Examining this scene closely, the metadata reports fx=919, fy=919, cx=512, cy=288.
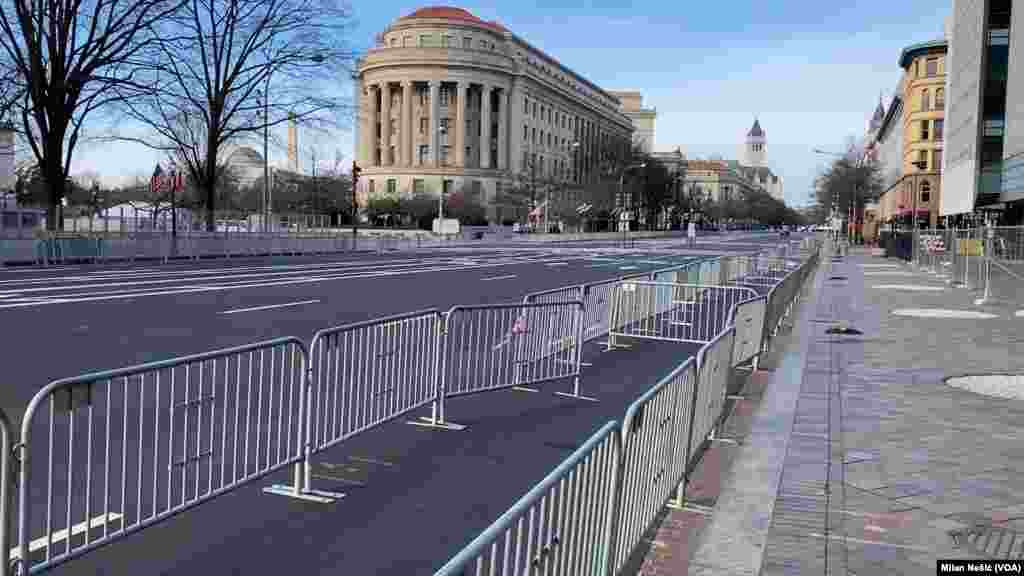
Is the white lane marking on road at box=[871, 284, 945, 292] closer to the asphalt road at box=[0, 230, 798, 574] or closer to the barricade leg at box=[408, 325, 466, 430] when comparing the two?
the asphalt road at box=[0, 230, 798, 574]

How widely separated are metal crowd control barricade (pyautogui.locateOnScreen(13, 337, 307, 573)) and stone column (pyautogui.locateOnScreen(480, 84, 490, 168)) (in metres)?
112

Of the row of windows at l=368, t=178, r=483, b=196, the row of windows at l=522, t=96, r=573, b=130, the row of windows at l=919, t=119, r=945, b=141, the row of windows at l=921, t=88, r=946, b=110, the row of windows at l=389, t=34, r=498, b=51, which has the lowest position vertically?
the row of windows at l=368, t=178, r=483, b=196

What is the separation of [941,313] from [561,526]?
18903mm

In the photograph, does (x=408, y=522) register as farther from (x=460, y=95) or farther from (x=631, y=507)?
(x=460, y=95)

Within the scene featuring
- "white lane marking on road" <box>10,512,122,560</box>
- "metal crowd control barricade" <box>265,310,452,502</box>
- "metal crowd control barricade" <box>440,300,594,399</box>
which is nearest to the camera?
"white lane marking on road" <box>10,512,122,560</box>

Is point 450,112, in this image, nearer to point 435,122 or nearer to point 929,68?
point 435,122

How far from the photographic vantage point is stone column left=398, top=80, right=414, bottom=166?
4560 inches

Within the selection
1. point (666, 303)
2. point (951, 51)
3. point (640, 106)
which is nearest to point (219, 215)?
point (666, 303)

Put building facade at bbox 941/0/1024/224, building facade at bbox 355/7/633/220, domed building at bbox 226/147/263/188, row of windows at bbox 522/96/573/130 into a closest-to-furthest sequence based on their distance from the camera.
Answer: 1. building facade at bbox 941/0/1024/224
2. building facade at bbox 355/7/633/220
3. row of windows at bbox 522/96/573/130
4. domed building at bbox 226/147/263/188

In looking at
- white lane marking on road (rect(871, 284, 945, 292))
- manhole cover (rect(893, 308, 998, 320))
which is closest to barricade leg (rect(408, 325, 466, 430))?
manhole cover (rect(893, 308, 998, 320))

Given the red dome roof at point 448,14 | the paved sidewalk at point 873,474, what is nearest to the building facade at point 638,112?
the red dome roof at point 448,14

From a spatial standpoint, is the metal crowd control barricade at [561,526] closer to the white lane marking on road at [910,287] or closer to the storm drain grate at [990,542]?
the storm drain grate at [990,542]

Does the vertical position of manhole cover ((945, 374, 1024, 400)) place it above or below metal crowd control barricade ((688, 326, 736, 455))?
below

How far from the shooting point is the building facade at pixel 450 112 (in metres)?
114
